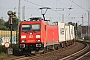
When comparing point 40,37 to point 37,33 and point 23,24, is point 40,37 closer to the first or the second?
point 37,33

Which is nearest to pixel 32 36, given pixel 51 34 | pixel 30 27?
pixel 30 27

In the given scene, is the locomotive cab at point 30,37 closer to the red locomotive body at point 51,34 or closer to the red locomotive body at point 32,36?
the red locomotive body at point 32,36

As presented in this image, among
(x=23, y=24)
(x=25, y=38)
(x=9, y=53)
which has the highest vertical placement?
(x=23, y=24)

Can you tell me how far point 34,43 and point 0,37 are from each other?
2091cm

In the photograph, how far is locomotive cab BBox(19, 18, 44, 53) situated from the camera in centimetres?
2127

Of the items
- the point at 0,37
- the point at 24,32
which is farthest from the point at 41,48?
the point at 0,37

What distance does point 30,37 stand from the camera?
2155 centimetres

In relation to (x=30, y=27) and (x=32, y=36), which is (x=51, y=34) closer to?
(x=30, y=27)

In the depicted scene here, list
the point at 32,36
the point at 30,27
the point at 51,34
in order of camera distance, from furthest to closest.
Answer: the point at 51,34 → the point at 30,27 → the point at 32,36

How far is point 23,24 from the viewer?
72.1ft

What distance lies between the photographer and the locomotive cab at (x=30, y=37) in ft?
69.8

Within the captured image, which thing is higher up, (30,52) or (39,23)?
(39,23)

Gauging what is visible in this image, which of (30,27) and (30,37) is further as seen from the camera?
(30,27)

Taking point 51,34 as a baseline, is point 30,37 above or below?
below
